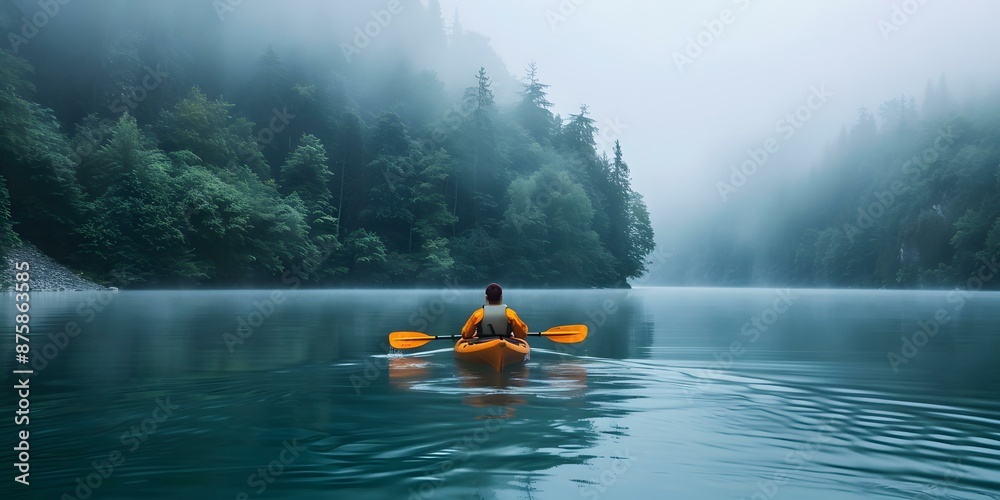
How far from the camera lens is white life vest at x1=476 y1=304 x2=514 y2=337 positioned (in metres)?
13.1

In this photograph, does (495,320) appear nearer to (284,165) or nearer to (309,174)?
(309,174)

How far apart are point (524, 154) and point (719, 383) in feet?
255

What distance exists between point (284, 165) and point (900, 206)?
79831mm

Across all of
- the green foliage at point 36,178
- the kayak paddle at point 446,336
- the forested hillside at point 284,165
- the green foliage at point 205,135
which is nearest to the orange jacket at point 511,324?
the kayak paddle at point 446,336

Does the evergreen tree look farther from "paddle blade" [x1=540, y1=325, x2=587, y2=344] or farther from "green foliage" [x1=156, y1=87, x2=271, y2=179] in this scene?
"paddle blade" [x1=540, y1=325, x2=587, y2=344]

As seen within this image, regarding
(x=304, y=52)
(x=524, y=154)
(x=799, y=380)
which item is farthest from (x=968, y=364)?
(x=304, y=52)

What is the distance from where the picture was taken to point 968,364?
1373 centimetres

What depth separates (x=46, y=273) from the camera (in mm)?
45062

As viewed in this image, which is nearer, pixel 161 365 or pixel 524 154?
pixel 161 365

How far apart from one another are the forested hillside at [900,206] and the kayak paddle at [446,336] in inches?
2829

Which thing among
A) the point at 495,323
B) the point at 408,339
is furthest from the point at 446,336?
the point at 495,323

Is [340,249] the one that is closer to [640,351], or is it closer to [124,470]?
[640,351]

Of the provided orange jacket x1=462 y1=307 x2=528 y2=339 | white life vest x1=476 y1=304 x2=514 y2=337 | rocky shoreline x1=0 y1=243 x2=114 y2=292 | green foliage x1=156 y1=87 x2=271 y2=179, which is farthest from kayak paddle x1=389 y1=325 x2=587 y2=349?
green foliage x1=156 y1=87 x2=271 y2=179

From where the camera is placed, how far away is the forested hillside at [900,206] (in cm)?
7912
